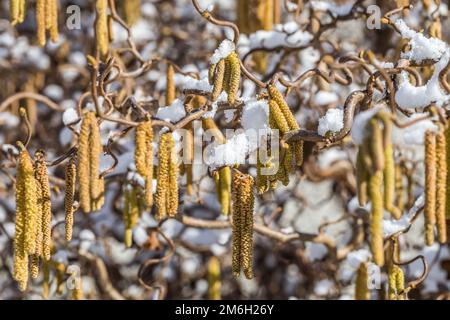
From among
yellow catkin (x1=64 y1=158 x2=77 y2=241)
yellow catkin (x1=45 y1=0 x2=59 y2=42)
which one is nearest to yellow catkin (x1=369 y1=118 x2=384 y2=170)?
yellow catkin (x1=64 y1=158 x2=77 y2=241)

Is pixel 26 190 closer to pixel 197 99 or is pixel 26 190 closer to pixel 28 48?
pixel 197 99

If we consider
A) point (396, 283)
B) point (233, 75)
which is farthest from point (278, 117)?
point (396, 283)

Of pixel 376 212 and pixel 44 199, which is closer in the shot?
pixel 376 212

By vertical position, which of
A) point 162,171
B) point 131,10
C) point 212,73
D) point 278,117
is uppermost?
point 131,10

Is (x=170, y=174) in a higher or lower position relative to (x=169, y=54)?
lower

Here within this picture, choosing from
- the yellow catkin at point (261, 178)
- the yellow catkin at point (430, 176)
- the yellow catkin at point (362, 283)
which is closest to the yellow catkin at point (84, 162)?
the yellow catkin at point (261, 178)

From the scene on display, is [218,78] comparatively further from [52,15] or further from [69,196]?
[52,15]

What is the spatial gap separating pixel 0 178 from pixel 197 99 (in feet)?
5.33

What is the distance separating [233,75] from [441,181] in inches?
20.6

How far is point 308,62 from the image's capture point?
10.2 ft

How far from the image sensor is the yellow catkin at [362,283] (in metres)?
2.40

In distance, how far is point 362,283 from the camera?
94.9 inches
